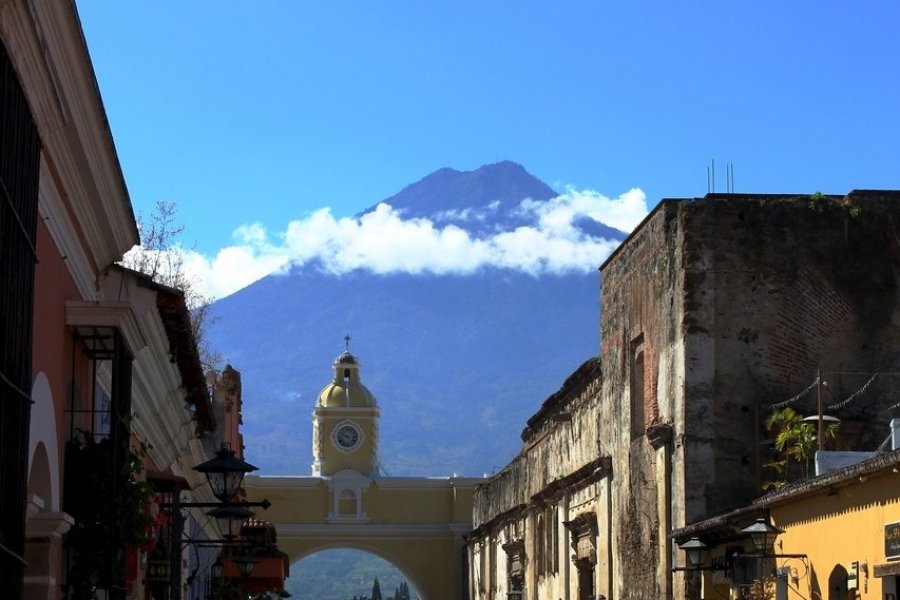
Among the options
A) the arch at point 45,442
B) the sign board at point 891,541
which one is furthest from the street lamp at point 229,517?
Result: the sign board at point 891,541

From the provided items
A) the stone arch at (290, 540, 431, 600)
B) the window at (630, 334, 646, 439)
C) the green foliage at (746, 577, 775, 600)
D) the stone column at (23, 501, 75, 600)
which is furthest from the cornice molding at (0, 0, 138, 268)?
the stone arch at (290, 540, 431, 600)

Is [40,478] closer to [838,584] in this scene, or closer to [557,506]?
[838,584]

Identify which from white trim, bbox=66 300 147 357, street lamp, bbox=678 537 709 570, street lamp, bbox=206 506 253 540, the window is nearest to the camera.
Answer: white trim, bbox=66 300 147 357

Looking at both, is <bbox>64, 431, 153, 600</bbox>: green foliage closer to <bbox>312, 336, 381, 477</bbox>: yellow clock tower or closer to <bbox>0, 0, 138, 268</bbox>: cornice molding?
<bbox>0, 0, 138, 268</bbox>: cornice molding

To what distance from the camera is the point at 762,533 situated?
17062 mm

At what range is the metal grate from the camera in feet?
25.4

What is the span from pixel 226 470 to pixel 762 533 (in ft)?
17.8

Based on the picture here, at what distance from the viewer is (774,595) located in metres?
18.0

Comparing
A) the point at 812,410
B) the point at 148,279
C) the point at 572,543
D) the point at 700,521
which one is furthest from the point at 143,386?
the point at 572,543

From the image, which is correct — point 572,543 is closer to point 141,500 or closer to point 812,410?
point 812,410

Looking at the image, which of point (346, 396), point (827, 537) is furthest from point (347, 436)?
point (827, 537)

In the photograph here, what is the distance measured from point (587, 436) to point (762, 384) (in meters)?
8.50

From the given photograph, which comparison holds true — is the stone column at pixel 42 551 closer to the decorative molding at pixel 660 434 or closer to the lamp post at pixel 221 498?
the lamp post at pixel 221 498

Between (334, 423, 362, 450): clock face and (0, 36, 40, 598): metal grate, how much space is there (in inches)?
2258
